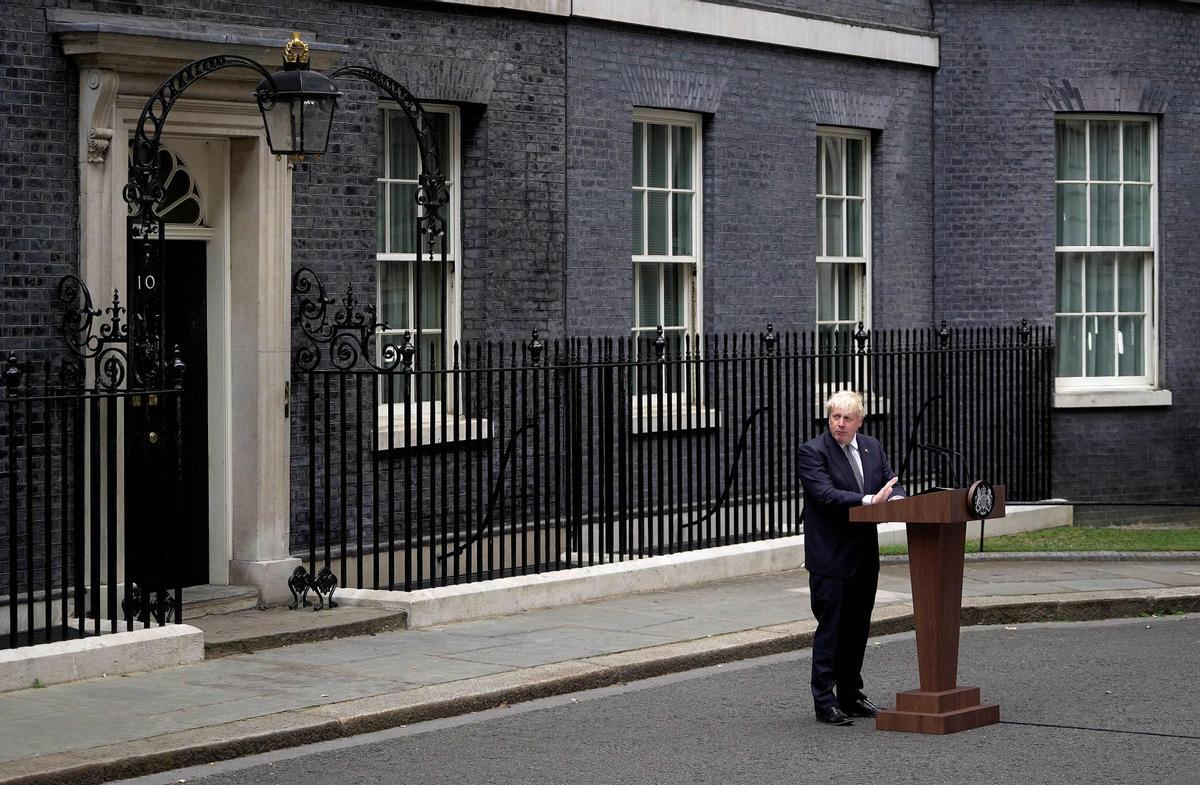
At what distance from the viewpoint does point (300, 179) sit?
12.5 m

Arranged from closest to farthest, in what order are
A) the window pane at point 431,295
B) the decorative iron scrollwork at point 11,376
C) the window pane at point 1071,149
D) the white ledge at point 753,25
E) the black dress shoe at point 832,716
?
the black dress shoe at point 832,716, the decorative iron scrollwork at point 11,376, the window pane at point 431,295, the white ledge at point 753,25, the window pane at point 1071,149

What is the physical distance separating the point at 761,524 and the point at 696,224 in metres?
2.82

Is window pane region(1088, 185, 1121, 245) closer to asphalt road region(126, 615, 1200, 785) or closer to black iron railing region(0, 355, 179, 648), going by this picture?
asphalt road region(126, 615, 1200, 785)

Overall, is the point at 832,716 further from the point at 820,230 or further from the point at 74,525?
the point at 820,230

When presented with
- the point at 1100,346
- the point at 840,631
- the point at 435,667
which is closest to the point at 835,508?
the point at 840,631

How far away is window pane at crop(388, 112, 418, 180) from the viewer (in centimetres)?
1352

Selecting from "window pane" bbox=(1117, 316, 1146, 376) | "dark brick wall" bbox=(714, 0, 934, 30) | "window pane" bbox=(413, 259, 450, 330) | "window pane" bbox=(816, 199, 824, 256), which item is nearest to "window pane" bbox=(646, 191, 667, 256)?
"dark brick wall" bbox=(714, 0, 934, 30)

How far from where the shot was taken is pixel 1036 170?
18.1m

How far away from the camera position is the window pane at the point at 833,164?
17.4m

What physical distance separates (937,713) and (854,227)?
9381 mm

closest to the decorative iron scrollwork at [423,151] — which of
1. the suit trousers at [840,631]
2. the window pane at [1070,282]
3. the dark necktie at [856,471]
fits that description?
the dark necktie at [856,471]

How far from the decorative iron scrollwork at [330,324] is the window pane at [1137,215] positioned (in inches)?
348

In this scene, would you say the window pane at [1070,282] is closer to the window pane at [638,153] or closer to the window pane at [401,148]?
the window pane at [638,153]

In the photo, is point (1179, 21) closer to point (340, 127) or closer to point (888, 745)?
point (340, 127)
